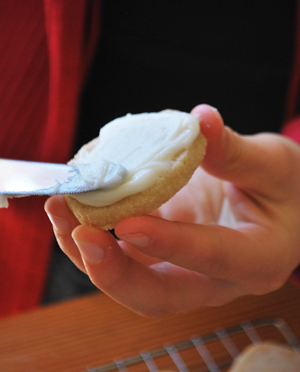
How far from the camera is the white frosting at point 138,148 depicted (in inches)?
16.9

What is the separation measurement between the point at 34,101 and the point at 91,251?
1.10ft

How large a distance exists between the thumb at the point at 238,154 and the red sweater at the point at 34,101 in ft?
0.70

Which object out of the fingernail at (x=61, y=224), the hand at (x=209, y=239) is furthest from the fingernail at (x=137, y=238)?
the fingernail at (x=61, y=224)

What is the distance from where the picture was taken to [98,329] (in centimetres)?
72

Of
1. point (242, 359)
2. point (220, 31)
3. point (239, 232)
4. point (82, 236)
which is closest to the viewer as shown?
point (82, 236)

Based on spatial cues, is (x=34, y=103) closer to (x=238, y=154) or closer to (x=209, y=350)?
(x=238, y=154)

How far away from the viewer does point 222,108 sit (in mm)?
895

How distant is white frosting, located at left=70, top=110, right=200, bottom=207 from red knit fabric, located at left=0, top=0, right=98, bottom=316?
0.14m

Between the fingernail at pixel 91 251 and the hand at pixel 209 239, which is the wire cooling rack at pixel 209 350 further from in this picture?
the fingernail at pixel 91 251

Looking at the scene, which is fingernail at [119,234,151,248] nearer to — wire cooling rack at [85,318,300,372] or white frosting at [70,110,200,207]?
white frosting at [70,110,200,207]

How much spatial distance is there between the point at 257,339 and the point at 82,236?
46 cm

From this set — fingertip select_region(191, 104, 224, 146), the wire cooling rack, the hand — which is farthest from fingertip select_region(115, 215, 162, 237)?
the wire cooling rack

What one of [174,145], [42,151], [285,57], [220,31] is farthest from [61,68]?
[285,57]

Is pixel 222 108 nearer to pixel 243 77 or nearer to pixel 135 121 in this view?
pixel 243 77
